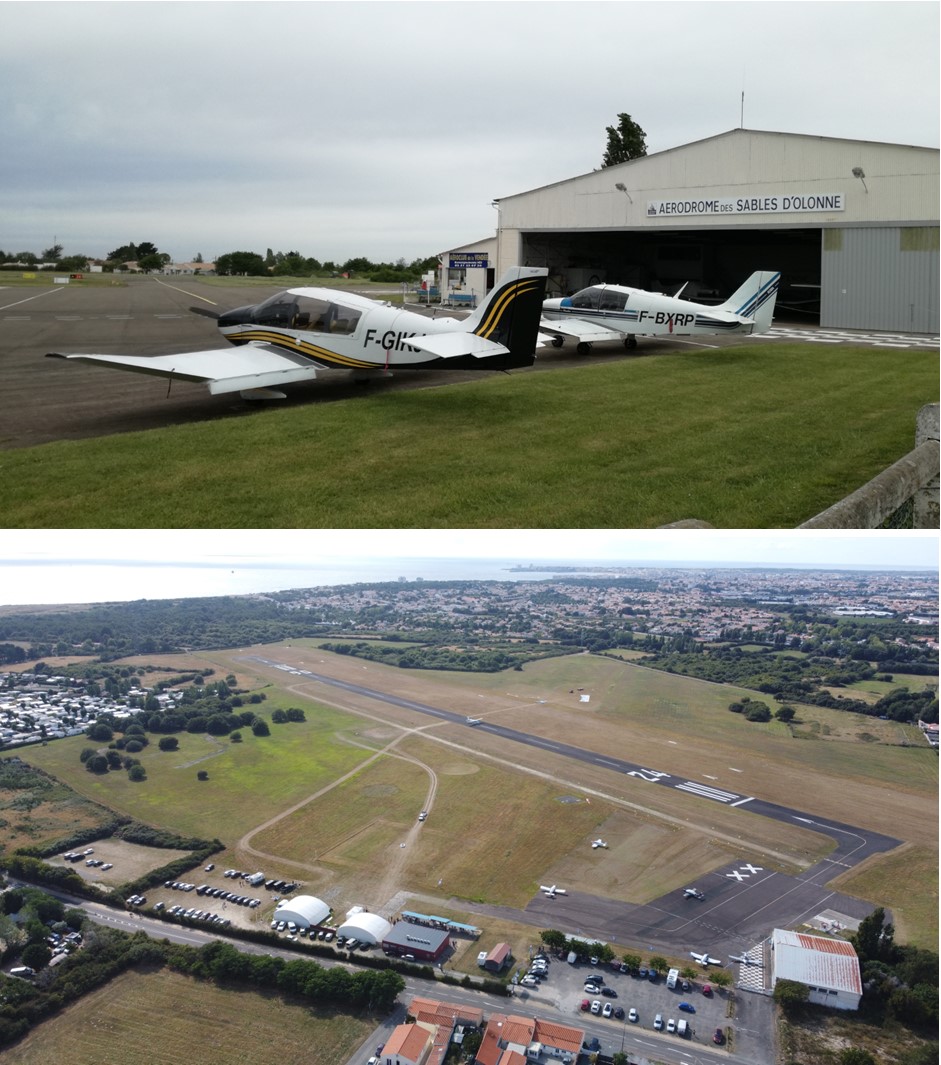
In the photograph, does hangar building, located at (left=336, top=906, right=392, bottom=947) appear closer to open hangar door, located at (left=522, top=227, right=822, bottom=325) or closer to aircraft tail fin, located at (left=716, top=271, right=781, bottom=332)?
aircraft tail fin, located at (left=716, top=271, right=781, bottom=332)

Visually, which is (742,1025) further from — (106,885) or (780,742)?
(106,885)

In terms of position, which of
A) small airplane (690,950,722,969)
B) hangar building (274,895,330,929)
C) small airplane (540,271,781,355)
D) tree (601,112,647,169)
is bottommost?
small airplane (690,950,722,969)

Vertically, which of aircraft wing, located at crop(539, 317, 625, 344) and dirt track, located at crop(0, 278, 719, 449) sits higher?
aircraft wing, located at crop(539, 317, 625, 344)

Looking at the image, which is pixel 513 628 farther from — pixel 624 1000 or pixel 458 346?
pixel 458 346

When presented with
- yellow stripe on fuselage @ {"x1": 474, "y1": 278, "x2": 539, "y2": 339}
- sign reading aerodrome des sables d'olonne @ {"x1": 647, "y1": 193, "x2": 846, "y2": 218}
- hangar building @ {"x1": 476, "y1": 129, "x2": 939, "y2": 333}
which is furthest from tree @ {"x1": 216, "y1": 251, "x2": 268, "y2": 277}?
yellow stripe on fuselage @ {"x1": 474, "y1": 278, "x2": 539, "y2": 339}

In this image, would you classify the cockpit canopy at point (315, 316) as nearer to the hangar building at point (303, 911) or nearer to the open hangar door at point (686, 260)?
the hangar building at point (303, 911)

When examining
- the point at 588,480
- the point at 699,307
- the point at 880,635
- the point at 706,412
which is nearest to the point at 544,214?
the point at 699,307
